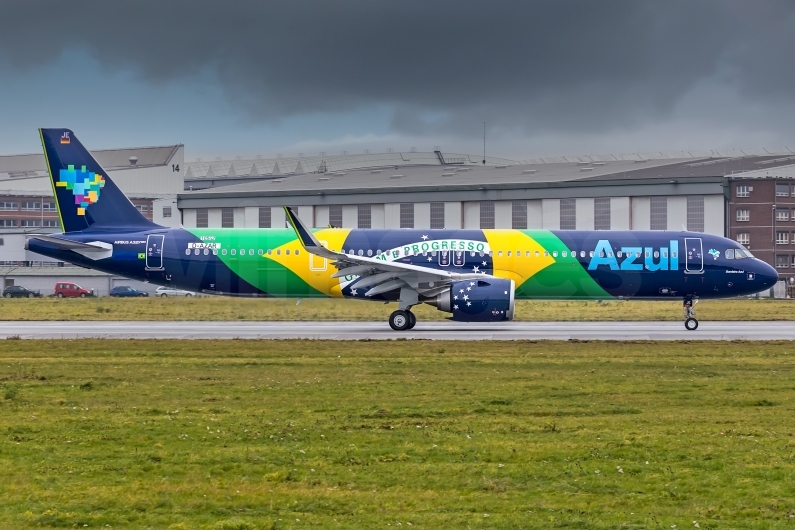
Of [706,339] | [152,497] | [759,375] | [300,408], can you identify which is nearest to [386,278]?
[706,339]

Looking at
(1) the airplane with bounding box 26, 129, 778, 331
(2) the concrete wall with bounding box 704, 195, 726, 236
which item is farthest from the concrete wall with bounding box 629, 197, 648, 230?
(1) the airplane with bounding box 26, 129, 778, 331

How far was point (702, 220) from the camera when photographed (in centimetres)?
6694

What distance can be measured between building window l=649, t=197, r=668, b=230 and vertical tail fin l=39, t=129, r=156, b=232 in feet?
136

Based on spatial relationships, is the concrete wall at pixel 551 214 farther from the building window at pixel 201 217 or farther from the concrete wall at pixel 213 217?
the building window at pixel 201 217

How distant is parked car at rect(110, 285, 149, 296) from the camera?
74.5m

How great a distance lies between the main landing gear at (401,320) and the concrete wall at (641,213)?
130ft

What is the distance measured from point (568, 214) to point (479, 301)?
40649 mm

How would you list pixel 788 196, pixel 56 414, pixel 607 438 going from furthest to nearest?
pixel 788 196 → pixel 56 414 → pixel 607 438

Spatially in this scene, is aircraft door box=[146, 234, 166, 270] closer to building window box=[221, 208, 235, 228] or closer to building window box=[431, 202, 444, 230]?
building window box=[221, 208, 235, 228]

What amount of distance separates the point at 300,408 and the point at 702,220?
57.6 m

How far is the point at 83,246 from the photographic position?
3362cm

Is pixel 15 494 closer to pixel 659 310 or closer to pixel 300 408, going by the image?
pixel 300 408

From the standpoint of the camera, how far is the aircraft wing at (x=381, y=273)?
30.0 metres

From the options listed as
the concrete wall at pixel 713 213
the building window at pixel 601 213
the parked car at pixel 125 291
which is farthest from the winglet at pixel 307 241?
the parked car at pixel 125 291
